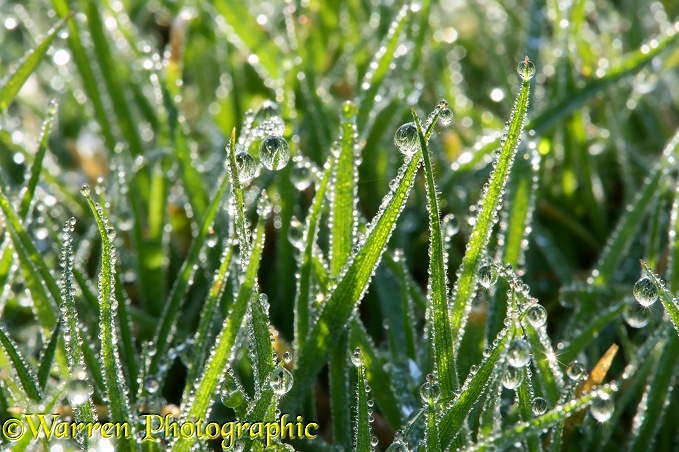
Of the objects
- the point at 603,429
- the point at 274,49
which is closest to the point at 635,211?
the point at 603,429

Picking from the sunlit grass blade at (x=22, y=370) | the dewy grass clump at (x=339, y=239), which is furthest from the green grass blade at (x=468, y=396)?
the sunlit grass blade at (x=22, y=370)

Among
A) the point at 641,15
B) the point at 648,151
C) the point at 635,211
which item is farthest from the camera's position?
the point at 641,15

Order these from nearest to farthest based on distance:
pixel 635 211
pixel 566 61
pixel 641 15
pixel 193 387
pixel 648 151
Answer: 1. pixel 193 387
2. pixel 635 211
3. pixel 566 61
4. pixel 648 151
5. pixel 641 15

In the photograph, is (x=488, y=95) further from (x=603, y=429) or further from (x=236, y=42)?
(x=603, y=429)

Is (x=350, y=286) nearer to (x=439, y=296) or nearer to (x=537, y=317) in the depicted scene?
(x=439, y=296)

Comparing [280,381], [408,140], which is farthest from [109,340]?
[408,140]
